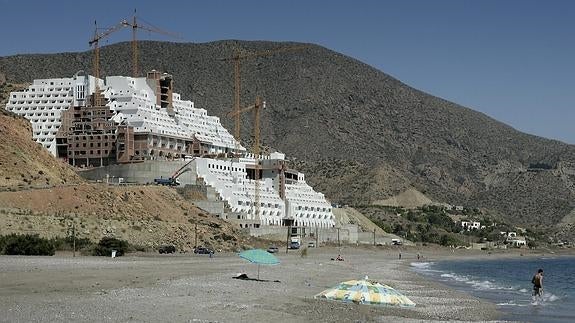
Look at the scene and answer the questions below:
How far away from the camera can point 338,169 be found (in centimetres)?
18075

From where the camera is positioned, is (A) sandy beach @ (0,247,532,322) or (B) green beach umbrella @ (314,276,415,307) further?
(B) green beach umbrella @ (314,276,415,307)

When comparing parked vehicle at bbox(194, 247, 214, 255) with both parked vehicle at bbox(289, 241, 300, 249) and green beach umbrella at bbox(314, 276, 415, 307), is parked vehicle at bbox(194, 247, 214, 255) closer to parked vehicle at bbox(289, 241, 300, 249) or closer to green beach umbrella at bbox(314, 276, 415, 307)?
parked vehicle at bbox(289, 241, 300, 249)

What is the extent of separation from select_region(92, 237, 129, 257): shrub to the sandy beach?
1157 cm

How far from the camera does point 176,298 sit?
2730 cm

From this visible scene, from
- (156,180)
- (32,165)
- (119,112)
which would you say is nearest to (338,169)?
(119,112)

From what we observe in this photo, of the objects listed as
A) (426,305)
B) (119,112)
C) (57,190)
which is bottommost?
(426,305)

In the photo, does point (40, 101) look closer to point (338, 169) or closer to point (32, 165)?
point (32, 165)

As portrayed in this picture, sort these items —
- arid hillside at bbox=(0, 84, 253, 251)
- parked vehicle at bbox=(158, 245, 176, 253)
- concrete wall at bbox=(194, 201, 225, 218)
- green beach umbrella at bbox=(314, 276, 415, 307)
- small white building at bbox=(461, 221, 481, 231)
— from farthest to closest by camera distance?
small white building at bbox=(461, 221, 481, 231), concrete wall at bbox=(194, 201, 225, 218), parked vehicle at bbox=(158, 245, 176, 253), arid hillside at bbox=(0, 84, 253, 251), green beach umbrella at bbox=(314, 276, 415, 307)

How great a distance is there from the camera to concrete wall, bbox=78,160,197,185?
90312mm

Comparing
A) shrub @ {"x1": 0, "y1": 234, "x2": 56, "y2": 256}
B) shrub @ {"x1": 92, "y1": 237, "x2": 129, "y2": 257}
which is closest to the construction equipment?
shrub @ {"x1": 92, "y1": 237, "x2": 129, "y2": 257}

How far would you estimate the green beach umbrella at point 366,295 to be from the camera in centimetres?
3027

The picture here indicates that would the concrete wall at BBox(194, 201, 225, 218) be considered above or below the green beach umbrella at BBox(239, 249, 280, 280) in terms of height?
above

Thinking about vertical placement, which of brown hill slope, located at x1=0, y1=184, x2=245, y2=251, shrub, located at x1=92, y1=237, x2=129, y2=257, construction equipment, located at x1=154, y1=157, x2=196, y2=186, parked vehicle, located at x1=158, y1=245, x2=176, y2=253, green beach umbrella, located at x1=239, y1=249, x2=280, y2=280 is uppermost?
construction equipment, located at x1=154, y1=157, x2=196, y2=186

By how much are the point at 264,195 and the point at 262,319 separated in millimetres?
74419
